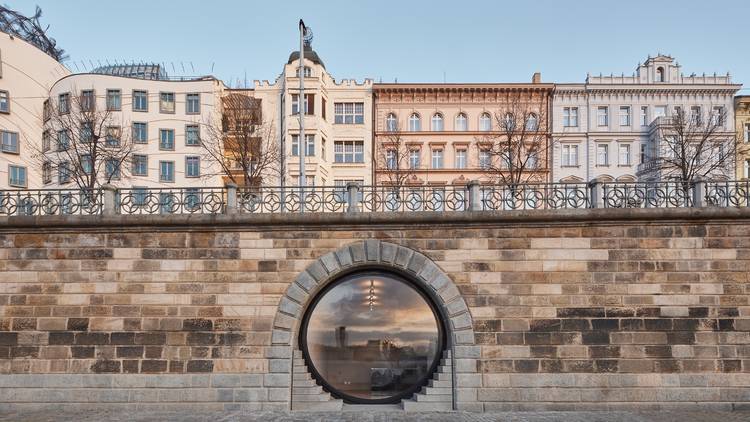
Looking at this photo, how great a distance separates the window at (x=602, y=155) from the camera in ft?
111

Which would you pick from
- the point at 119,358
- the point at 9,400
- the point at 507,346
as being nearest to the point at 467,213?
the point at 507,346

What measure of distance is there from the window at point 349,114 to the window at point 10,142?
19934mm

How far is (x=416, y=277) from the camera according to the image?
11.2 meters

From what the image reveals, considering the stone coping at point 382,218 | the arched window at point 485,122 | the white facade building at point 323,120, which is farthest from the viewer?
the arched window at point 485,122

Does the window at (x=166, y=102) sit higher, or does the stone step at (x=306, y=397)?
the window at (x=166, y=102)

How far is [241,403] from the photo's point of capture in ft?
35.4

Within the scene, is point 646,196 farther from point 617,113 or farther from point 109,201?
point 617,113

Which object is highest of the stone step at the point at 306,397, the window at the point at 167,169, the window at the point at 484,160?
the window at the point at 484,160

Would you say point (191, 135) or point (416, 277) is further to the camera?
point (191, 135)

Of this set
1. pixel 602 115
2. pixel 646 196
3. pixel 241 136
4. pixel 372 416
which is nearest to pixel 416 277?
pixel 372 416

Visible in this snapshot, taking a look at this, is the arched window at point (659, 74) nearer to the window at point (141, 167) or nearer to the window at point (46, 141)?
the window at point (141, 167)

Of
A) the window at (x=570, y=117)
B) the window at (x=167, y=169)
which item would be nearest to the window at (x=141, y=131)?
the window at (x=167, y=169)

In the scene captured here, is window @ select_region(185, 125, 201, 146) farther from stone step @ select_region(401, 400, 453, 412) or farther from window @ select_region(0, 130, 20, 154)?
stone step @ select_region(401, 400, 453, 412)

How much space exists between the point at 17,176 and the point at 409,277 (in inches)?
1210
